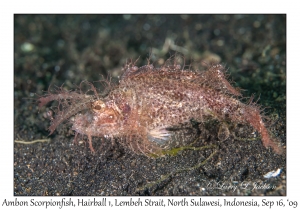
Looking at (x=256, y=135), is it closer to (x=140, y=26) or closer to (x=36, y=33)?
(x=140, y=26)

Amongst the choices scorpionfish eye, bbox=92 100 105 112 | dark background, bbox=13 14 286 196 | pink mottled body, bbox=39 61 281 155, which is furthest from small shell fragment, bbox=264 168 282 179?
scorpionfish eye, bbox=92 100 105 112

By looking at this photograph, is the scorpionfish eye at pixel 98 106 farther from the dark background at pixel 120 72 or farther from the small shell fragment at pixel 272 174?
the small shell fragment at pixel 272 174

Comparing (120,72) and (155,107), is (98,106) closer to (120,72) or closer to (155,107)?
(155,107)

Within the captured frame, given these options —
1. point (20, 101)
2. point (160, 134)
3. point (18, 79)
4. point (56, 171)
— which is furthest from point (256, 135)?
point (18, 79)

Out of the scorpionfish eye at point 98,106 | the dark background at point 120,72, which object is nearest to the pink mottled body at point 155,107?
the scorpionfish eye at point 98,106

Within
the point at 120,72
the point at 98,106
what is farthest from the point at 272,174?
the point at 120,72

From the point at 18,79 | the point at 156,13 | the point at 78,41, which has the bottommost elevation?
the point at 18,79
